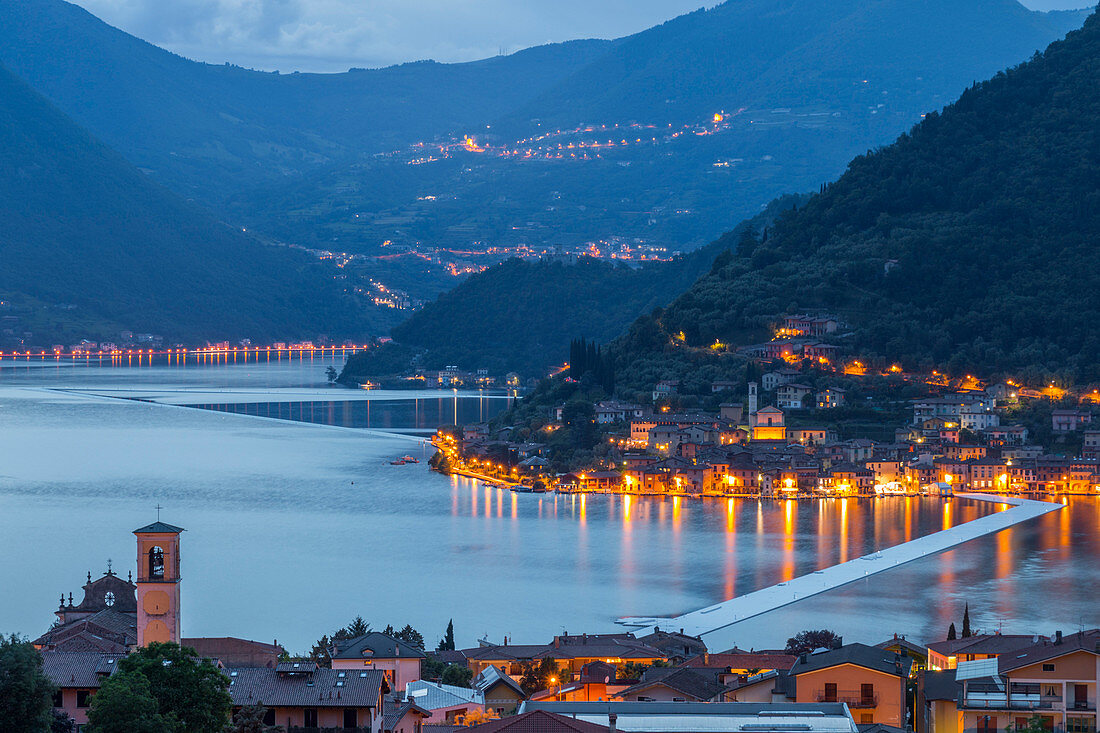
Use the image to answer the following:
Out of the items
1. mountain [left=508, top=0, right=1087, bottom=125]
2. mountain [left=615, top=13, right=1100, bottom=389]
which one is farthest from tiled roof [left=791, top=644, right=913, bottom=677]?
mountain [left=508, top=0, right=1087, bottom=125]

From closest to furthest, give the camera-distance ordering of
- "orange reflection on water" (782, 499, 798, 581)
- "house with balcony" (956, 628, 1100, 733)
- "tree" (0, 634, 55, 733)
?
"tree" (0, 634, 55, 733), "house with balcony" (956, 628, 1100, 733), "orange reflection on water" (782, 499, 798, 581)

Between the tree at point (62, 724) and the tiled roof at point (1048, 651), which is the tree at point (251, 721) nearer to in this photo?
the tree at point (62, 724)

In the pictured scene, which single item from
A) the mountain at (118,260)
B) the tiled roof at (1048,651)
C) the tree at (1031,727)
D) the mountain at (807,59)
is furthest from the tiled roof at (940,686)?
the mountain at (807,59)

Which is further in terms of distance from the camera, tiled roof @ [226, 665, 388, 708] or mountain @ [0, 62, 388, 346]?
mountain @ [0, 62, 388, 346]

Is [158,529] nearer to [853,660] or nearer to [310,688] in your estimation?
[310,688]

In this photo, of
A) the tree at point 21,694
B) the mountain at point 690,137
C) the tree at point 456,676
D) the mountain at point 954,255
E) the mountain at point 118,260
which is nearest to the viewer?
the tree at point 21,694

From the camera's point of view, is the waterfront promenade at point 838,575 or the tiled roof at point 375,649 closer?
the tiled roof at point 375,649

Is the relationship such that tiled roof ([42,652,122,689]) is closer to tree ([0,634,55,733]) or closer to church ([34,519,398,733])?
church ([34,519,398,733])
